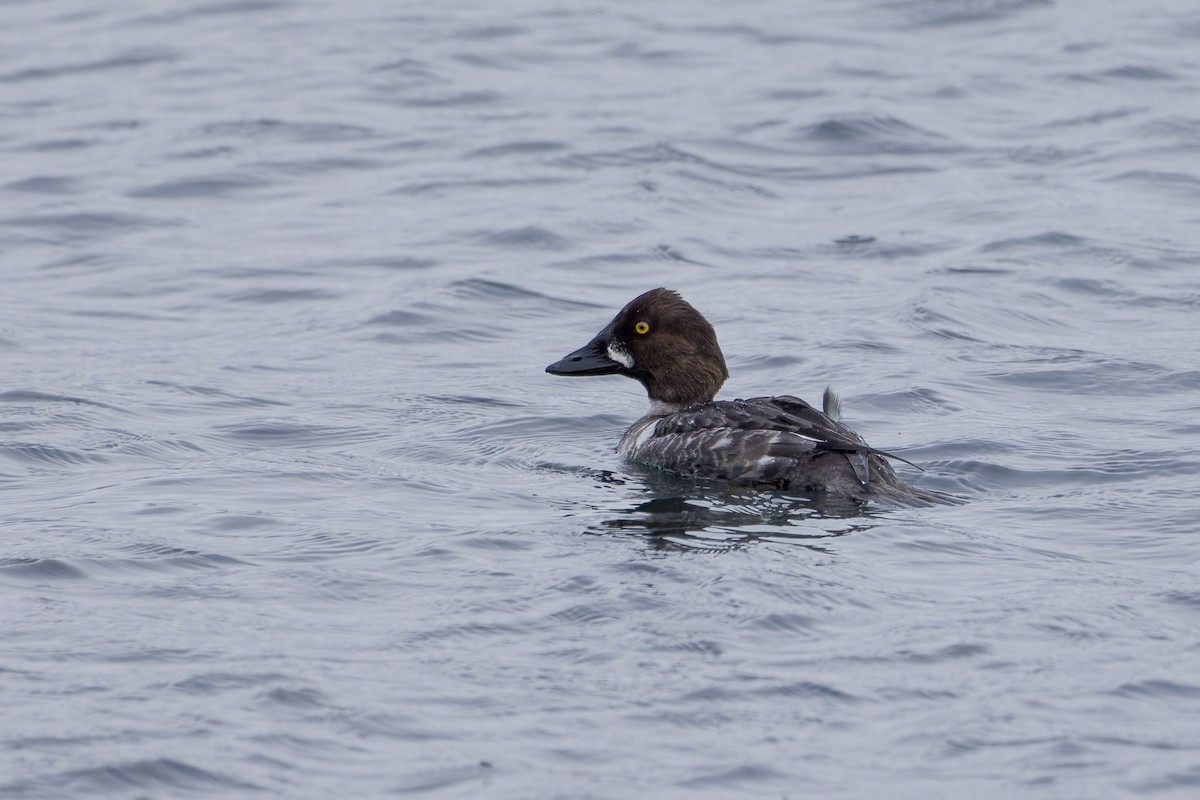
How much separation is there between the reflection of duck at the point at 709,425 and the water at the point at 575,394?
20 cm

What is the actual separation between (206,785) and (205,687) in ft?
A: 2.17

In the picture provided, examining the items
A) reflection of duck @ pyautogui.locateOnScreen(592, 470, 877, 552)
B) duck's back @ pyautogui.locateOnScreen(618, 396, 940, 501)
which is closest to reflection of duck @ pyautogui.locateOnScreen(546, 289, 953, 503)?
duck's back @ pyautogui.locateOnScreen(618, 396, 940, 501)

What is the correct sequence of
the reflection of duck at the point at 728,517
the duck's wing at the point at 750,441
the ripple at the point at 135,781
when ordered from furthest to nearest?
the duck's wing at the point at 750,441 < the reflection of duck at the point at 728,517 < the ripple at the point at 135,781

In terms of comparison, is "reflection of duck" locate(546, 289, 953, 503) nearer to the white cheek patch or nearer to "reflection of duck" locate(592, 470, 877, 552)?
the white cheek patch

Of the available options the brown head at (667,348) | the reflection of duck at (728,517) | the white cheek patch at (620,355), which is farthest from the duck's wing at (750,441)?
the white cheek patch at (620,355)

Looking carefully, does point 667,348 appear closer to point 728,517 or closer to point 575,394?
point 575,394

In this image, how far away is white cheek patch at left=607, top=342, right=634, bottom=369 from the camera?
10562 millimetres

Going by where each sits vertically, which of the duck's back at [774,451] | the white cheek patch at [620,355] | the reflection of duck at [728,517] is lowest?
the reflection of duck at [728,517]

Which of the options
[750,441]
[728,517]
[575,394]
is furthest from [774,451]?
[575,394]

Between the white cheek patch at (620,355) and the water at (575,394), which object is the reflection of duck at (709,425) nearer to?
the white cheek patch at (620,355)

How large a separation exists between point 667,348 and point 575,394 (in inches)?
66.7

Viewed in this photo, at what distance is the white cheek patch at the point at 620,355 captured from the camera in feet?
34.7

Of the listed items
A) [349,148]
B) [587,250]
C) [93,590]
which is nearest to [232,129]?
[349,148]

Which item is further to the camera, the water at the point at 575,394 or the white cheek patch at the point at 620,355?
the white cheek patch at the point at 620,355
